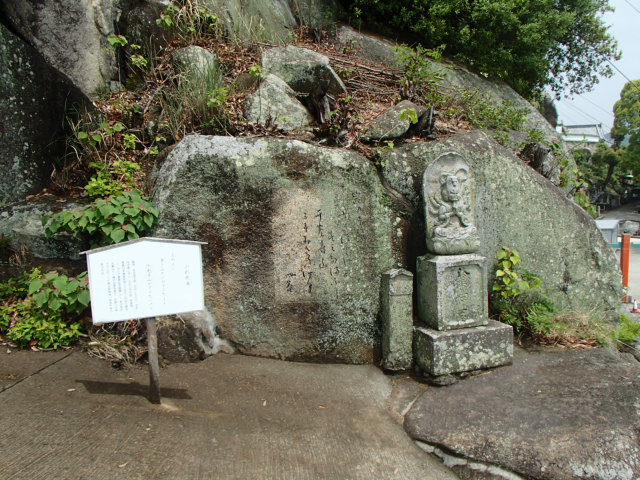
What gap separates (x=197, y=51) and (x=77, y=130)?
1.68 meters

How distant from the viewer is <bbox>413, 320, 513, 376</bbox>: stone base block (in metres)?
3.32

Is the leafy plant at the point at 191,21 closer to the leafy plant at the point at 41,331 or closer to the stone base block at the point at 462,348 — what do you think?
the leafy plant at the point at 41,331

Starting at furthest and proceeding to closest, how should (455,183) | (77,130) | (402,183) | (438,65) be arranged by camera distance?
1. (438,65)
2. (77,130)
3. (402,183)
4. (455,183)

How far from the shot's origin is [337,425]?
282 cm

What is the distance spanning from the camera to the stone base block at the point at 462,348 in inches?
131

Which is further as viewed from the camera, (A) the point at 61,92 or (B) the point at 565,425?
(A) the point at 61,92

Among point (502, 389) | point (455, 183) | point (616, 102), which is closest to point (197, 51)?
point (455, 183)

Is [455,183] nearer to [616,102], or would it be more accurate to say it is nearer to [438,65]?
[438,65]

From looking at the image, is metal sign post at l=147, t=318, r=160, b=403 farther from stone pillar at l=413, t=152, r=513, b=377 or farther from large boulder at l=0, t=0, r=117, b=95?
large boulder at l=0, t=0, r=117, b=95

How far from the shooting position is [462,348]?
338 cm

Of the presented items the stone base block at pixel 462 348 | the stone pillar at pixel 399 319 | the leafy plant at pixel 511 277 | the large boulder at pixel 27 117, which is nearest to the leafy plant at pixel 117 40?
the large boulder at pixel 27 117

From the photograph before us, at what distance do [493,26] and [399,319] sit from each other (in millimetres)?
5949

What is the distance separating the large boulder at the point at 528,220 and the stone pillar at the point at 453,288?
0.27 metres

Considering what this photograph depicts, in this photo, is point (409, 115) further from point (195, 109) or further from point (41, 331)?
point (41, 331)
